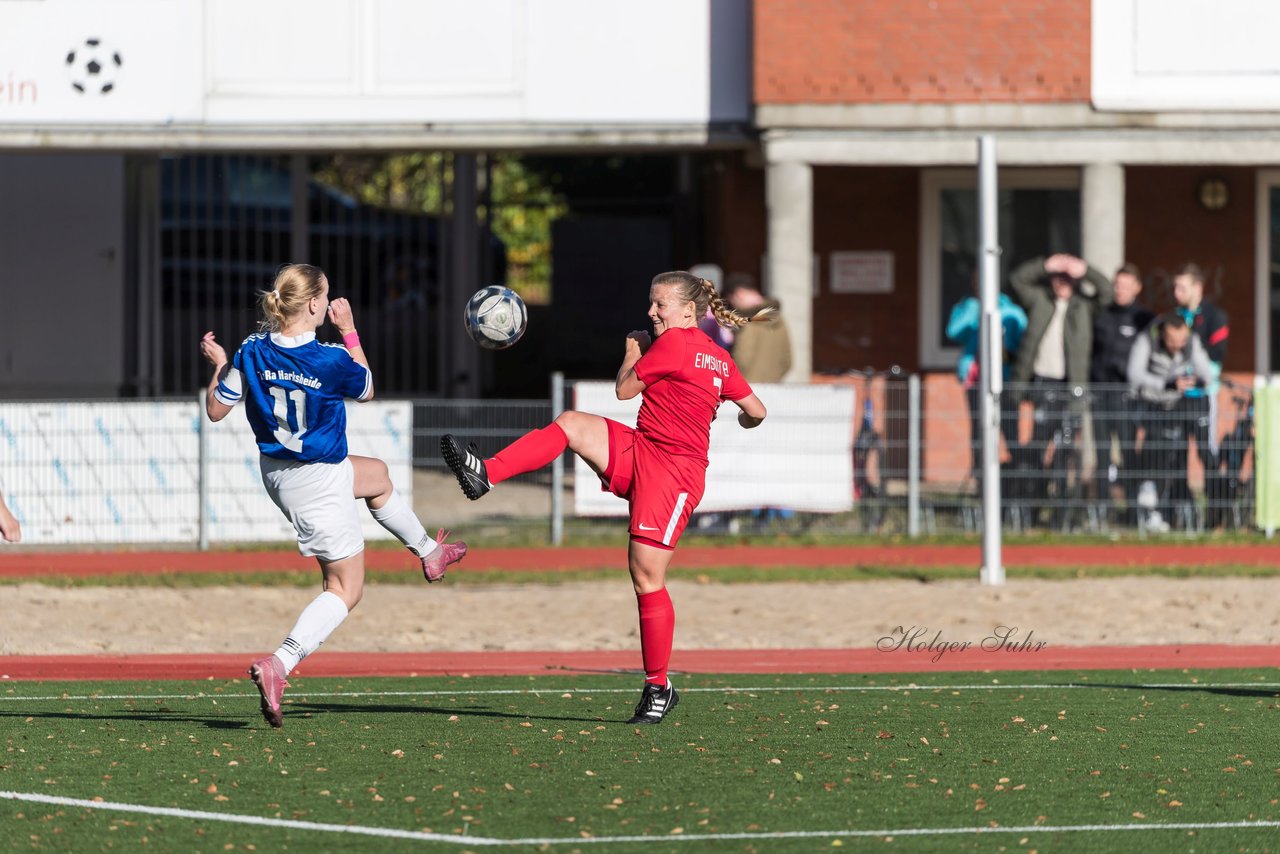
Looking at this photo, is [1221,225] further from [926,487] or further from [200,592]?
[200,592]

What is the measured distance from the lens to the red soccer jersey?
816 centimetres

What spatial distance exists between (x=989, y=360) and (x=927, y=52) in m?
5.02

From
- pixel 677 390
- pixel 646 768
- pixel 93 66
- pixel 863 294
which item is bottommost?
pixel 646 768

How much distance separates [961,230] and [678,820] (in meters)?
14.6

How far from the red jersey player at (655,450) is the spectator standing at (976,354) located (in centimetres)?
776

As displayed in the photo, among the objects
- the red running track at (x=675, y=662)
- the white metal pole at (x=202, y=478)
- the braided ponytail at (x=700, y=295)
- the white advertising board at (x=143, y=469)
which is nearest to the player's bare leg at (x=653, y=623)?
the braided ponytail at (x=700, y=295)

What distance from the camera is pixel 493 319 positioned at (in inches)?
335

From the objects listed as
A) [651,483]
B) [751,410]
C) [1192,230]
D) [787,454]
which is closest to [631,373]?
[651,483]

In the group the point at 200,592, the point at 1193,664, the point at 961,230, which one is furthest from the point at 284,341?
the point at 961,230

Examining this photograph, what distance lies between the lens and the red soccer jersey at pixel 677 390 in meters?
8.16

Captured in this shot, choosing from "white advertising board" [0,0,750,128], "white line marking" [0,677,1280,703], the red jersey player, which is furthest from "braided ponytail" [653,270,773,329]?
"white advertising board" [0,0,750,128]

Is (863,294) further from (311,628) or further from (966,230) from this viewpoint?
(311,628)

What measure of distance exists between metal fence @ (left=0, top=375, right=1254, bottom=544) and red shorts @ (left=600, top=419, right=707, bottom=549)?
7.40m

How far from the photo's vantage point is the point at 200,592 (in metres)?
13.9
